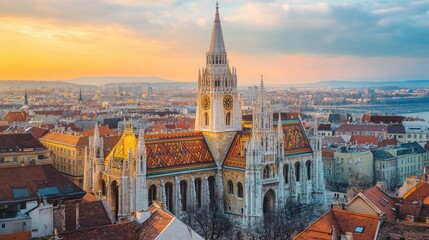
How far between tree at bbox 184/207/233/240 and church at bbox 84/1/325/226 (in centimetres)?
144

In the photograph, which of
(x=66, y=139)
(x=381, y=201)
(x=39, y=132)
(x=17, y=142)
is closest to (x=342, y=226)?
(x=381, y=201)

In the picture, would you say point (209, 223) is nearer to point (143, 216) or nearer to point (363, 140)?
point (143, 216)

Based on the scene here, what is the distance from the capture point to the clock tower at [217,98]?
74.9m

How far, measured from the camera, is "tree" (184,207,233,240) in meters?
65.2

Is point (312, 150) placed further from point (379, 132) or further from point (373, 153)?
point (379, 132)

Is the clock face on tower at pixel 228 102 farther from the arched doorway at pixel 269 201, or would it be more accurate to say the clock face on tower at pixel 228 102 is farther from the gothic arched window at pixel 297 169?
the gothic arched window at pixel 297 169

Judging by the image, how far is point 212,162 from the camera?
7350cm

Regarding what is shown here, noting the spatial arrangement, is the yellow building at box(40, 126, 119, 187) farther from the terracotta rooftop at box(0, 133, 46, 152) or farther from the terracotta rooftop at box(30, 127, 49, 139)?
the terracotta rooftop at box(0, 133, 46, 152)

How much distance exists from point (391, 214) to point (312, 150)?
35236mm

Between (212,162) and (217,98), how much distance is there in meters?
8.30

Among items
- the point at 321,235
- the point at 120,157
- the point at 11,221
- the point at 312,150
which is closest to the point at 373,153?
the point at 312,150

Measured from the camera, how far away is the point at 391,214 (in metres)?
48.2

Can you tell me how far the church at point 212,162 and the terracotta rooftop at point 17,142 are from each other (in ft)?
69.7

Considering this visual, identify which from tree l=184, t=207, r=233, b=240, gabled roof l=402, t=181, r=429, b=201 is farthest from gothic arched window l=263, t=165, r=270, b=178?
→ gabled roof l=402, t=181, r=429, b=201
